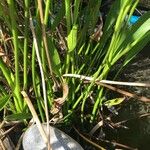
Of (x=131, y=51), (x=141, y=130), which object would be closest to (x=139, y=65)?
(x=141, y=130)

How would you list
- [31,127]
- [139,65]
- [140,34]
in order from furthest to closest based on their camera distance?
[139,65] < [31,127] < [140,34]

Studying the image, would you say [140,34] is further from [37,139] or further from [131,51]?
[37,139]

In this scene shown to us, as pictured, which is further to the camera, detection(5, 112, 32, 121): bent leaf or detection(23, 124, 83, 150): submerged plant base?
detection(23, 124, 83, 150): submerged plant base

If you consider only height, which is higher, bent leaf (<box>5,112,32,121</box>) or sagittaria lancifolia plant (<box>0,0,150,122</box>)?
sagittaria lancifolia plant (<box>0,0,150,122</box>)

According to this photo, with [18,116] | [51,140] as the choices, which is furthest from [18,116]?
[51,140]

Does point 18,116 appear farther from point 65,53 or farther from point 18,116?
point 65,53
